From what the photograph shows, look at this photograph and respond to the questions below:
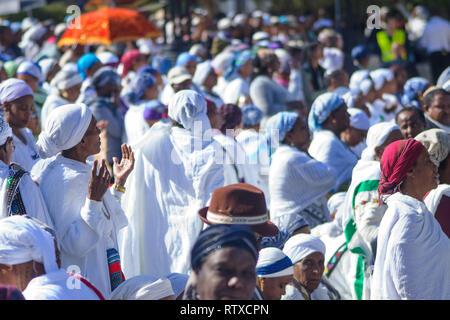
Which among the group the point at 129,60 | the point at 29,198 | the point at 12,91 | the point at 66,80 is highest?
the point at 12,91

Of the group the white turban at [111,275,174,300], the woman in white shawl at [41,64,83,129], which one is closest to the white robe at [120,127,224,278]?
the white turban at [111,275,174,300]

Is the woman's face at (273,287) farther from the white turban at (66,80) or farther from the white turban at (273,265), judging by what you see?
the white turban at (66,80)

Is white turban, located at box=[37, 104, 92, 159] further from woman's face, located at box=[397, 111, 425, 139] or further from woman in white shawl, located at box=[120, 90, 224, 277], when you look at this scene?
woman's face, located at box=[397, 111, 425, 139]

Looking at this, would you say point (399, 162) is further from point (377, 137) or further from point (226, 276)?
point (377, 137)

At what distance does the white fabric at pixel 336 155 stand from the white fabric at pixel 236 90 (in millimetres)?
3285

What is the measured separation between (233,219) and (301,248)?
1.95 metres

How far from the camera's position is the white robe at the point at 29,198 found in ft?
14.2

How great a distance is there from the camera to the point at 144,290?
368 cm

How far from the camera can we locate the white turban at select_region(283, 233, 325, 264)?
562cm

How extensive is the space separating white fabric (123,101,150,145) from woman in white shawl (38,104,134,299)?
338 centimetres

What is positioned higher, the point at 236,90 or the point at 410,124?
A: the point at 410,124

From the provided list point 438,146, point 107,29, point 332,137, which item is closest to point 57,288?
point 438,146

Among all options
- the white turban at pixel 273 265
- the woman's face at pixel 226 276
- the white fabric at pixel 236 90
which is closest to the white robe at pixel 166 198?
the white turban at pixel 273 265

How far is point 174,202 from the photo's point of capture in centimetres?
625
